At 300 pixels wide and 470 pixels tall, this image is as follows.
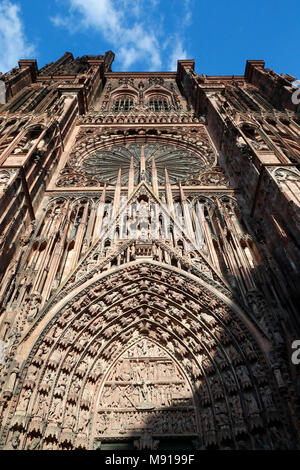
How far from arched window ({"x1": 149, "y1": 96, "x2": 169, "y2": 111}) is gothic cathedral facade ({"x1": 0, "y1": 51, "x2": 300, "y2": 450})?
8141 mm

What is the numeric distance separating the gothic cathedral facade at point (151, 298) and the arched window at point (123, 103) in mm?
8103

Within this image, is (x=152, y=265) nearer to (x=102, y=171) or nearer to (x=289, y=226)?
(x=289, y=226)

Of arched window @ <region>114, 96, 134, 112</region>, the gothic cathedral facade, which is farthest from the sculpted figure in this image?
arched window @ <region>114, 96, 134, 112</region>

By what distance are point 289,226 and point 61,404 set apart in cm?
534

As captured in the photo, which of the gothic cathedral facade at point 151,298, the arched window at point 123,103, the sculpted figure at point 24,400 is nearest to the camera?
the sculpted figure at point 24,400

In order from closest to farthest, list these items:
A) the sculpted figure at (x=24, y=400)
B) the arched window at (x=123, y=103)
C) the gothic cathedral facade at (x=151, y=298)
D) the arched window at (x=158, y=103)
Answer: the sculpted figure at (x=24, y=400) < the gothic cathedral facade at (x=151, y=298) < the arched window at (x=158, y=103) < the arched window at (x=123, y=103)

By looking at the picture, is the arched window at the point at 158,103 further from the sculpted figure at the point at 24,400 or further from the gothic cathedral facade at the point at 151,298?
the sculpted figure at the point at 24,400

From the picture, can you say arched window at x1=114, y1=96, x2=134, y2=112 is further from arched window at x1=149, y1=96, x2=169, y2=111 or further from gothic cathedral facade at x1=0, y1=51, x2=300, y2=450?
gothic cathedral facade at x1=0, y1=51, x2=300, y2=450

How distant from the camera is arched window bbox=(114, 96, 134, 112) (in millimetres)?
19731

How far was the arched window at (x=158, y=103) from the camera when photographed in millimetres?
19272

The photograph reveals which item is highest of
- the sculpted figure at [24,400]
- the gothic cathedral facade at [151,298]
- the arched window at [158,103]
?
the arched window at [158,103]

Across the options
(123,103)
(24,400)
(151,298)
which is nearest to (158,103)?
(123,103)

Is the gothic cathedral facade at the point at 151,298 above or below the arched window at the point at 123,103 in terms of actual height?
below

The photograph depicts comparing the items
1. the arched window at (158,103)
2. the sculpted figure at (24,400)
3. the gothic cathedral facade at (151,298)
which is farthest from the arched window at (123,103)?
the sculpted figure at (24,400)
